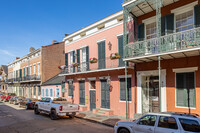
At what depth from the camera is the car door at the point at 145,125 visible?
6.73 m

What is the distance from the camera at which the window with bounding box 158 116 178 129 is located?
20.3 feet

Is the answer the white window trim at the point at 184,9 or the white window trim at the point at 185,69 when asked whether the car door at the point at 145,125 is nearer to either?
the white window trim at the point at 185,69

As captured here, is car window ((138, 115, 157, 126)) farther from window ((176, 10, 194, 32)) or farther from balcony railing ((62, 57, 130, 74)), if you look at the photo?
balcony railing ((62, 57, 130, 74))

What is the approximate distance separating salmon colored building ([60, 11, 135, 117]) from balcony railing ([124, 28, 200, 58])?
1.61 m

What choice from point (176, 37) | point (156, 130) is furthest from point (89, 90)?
point (156, 130)

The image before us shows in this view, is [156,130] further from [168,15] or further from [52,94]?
[52,94]

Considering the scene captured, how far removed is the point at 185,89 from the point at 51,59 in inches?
951

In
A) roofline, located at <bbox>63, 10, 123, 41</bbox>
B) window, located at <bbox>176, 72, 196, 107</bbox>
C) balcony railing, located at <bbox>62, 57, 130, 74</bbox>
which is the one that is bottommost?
window, located at <bbox>176, 72, 196, 107</bbox>

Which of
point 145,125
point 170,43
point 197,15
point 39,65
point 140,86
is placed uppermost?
point 197,15

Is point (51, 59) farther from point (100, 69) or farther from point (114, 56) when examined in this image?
point (114, 56)

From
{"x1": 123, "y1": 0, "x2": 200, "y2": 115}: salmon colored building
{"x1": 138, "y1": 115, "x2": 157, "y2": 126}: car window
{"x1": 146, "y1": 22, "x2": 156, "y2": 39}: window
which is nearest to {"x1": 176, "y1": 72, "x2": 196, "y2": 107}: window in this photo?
{"x1": 123, "y1": 0, "x2": 200, "y2": 115}: salmon colored building

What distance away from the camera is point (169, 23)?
11.0 meters

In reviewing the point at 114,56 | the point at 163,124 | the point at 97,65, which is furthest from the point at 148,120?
the point at 97,65

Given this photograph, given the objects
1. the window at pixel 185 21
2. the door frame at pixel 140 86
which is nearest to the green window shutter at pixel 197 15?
the window at pixel 185 21
